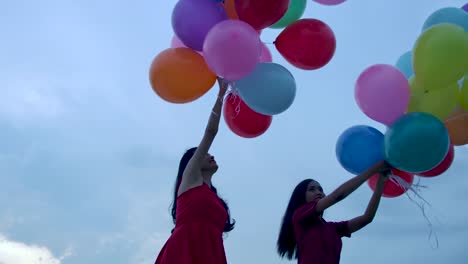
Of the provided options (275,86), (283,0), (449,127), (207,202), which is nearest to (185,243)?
(207,202)

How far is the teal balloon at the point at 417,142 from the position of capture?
314 cm

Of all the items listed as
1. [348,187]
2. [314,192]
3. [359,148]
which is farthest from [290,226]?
[359,148]

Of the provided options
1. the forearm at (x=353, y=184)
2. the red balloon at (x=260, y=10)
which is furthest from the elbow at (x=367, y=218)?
the red balloon at (x=260, y=10)

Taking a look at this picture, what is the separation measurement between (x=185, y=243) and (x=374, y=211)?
1559mm

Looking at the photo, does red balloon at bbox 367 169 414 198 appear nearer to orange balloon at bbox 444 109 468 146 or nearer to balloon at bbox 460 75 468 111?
orange balloon at bbox 444 109 468 146

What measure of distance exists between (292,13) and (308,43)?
36 centimetres

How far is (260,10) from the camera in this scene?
3359 millimetres

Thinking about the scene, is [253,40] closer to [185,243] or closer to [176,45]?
[176,45]

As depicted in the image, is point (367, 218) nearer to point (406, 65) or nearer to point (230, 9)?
point (406, 65)

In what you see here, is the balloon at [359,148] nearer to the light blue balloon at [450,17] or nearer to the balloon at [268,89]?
the balloon at [268,89]

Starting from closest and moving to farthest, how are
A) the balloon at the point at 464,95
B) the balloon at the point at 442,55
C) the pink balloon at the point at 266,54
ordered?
the balloon at the point at 442,55, the balloon at the point at 464,95, the pink balloon at the point at 266,54

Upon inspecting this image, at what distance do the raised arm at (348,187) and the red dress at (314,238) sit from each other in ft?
0.41

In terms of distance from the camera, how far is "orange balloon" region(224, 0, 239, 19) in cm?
354

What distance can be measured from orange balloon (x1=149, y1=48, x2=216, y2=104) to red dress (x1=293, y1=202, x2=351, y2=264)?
1264 mm
